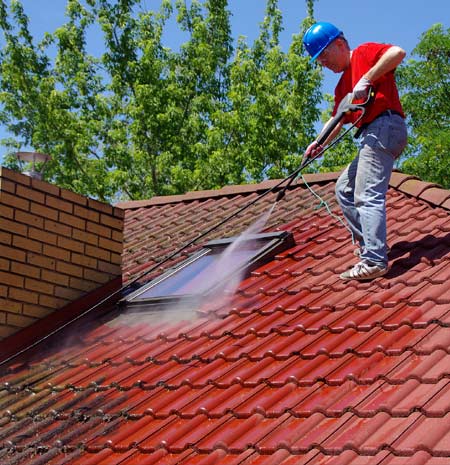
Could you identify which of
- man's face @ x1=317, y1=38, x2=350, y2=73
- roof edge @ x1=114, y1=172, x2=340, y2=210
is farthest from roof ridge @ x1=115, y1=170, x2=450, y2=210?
man's face @ x1=317, y1=38, x2=350, y2=73

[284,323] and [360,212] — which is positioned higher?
[360,212]

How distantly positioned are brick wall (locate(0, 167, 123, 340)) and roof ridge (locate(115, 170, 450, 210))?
7.56ft

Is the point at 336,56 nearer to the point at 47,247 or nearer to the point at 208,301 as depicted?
the point at 208,301

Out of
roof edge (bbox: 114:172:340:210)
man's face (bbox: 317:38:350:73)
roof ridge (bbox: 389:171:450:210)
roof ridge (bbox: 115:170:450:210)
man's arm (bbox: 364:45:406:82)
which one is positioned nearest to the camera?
man's arm (bbox: 364:45:406:82)

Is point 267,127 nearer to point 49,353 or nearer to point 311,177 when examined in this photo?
point 311,177

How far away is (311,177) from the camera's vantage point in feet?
30.5

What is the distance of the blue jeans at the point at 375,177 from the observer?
5812mm

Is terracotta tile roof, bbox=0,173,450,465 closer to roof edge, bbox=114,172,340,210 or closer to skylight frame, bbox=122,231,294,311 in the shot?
skylight frame, bbox=122,231,294,311

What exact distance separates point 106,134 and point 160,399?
20.7 meters

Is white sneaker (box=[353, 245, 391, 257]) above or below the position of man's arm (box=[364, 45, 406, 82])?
below

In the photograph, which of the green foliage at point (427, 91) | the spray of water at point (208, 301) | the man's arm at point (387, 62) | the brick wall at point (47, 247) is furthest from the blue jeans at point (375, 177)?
the green foliage at point (427, 91)

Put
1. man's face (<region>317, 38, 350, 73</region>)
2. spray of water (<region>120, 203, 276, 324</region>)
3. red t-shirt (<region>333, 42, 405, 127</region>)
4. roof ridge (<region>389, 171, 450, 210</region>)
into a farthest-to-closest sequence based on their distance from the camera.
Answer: roof ridge (<region>389, 171, 450, 210</region>) → spray of water (<region>120, 203, 276, 324</region>) → man's face (<region>317, 38, 350, 73</region>) → red t-shirt (<region>333, 42, 405, 127</region>)

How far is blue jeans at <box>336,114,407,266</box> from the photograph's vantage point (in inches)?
229

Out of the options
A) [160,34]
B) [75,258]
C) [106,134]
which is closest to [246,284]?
[75,258]
